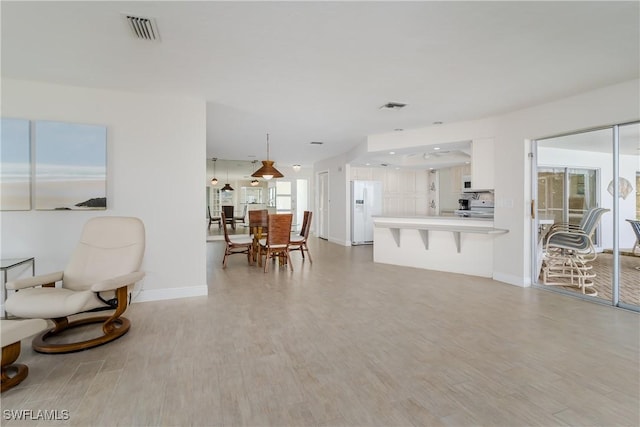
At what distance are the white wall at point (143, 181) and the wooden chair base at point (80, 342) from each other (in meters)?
0.74

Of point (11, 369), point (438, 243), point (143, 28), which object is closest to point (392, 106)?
point (438, 243)

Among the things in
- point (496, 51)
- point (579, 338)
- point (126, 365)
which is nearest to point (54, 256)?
point (126, 365)

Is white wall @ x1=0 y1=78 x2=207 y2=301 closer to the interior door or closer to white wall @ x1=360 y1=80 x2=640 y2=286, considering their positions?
white wall @ x1=360 y1=80 x2=640 y2=286

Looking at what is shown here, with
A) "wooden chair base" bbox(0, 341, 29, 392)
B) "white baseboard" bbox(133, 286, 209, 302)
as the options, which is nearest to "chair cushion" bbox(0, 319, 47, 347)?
"wooden chair base" bbox(0, 341, 29, 392)

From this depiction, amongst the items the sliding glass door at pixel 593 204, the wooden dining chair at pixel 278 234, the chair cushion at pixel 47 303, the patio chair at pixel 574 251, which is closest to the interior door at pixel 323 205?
the wooden dining chair at pixel 278 234

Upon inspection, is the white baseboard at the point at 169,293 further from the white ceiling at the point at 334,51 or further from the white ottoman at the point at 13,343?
the white ceiling at the point at 334,51

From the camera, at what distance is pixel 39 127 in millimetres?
3248

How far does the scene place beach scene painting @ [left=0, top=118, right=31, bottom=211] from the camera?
314 centimetres

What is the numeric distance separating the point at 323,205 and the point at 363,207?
184 centimetres

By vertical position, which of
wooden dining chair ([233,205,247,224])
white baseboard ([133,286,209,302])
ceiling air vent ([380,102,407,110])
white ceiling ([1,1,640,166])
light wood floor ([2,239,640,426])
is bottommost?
light wood floor ([2,239,640,426])

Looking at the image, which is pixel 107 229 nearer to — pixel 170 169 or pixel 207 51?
pixel 170 169

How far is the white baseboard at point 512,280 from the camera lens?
4320 mm

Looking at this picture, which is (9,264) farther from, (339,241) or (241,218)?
(241,218)

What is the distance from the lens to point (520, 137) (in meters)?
4.34
